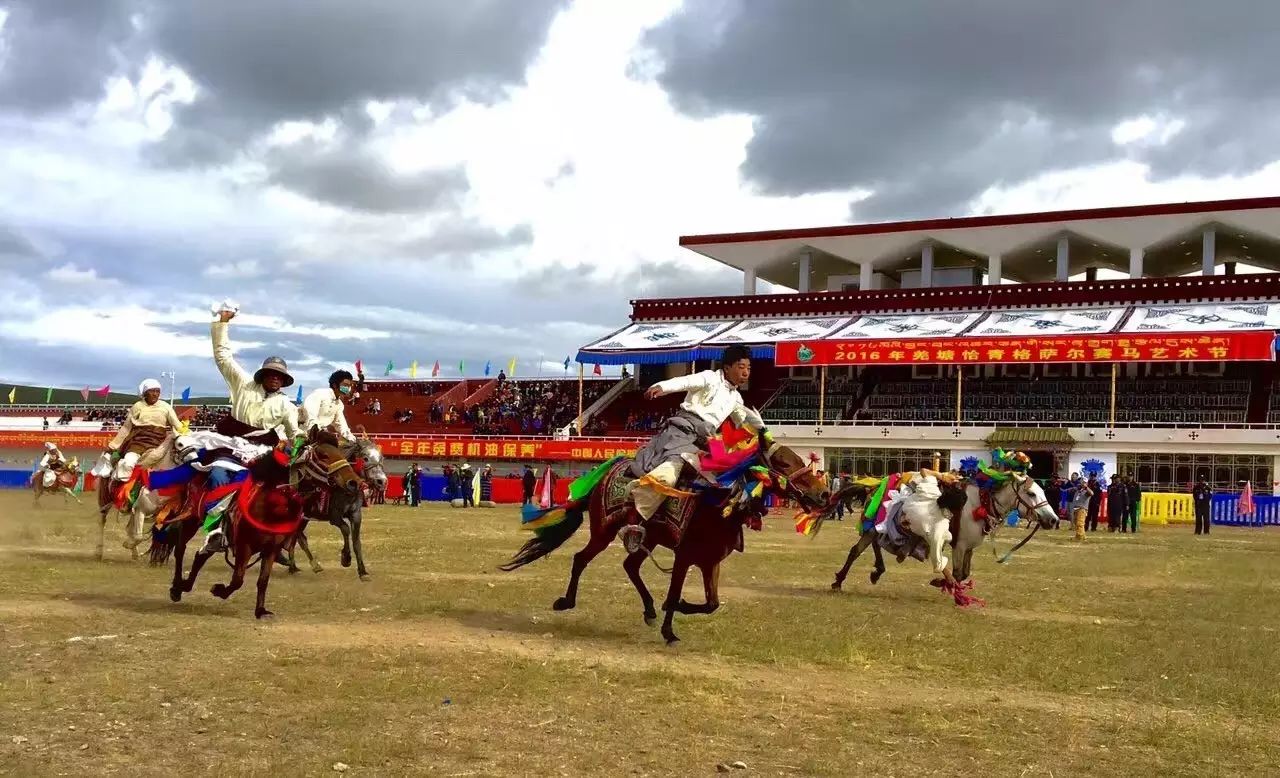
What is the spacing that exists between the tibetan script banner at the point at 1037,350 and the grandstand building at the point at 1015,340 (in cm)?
7

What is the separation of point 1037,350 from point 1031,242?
38.0 ft

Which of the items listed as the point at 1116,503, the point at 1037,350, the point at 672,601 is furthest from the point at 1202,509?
the point at 672,601

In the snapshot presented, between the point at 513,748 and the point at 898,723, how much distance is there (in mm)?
2492

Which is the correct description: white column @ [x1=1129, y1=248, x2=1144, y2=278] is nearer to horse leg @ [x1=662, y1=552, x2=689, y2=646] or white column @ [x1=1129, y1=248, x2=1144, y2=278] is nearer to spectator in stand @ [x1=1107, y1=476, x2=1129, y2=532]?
spectator in stand @ [x1=1107, y1=476, x2=1129, y2=532]

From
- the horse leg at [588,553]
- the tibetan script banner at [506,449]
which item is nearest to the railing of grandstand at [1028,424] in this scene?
the tibetan script banner at [506,449]

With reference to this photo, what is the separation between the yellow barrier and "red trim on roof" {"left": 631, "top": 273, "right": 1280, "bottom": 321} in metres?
13.6

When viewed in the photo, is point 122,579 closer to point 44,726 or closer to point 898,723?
point 44,726

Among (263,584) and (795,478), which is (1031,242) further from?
(263,584)

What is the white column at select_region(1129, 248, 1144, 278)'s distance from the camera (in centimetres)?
4888

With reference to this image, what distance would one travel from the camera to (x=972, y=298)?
4966cm

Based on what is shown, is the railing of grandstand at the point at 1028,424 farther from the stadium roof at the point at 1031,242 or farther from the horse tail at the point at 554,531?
Result: the horse tail at the point at 554,531

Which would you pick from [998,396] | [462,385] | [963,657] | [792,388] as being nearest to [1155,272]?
[998,396]

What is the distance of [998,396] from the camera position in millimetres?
45219

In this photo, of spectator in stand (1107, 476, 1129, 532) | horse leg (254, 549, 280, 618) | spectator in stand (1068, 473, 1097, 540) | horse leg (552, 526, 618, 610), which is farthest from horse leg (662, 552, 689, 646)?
spectator in stand (1107, 476, 1129, 532)
